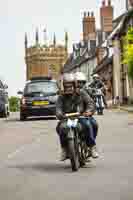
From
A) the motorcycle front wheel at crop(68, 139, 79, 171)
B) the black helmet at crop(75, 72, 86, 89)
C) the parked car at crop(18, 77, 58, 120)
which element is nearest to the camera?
the motorcycle front wheel at crop(68, 139, 79, 171)

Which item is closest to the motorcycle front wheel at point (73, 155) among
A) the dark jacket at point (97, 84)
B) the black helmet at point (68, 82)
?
the black helmet at point (68, 82)

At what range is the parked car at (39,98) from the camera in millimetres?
29859

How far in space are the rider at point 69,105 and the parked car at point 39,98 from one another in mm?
16857

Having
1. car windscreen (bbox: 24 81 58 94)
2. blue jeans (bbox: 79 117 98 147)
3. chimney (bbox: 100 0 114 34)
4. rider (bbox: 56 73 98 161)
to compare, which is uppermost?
chimney (bbox: 100 0 114 34)

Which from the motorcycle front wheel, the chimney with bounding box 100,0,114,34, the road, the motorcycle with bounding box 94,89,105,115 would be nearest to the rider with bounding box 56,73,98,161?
the motorcycle front wheel

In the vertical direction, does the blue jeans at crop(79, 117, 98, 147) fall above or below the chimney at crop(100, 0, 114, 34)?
below

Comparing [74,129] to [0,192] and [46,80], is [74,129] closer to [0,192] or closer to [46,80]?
[0,192]

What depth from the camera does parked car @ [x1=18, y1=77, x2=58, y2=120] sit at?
29859 mm

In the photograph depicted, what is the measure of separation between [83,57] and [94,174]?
345 ft

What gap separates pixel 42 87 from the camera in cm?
3058

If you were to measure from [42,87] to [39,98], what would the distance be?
27.3 inches

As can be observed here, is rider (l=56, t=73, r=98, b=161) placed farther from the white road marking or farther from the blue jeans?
the white road marking

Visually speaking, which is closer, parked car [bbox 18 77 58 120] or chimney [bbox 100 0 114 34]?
parked car [bbox 18 77 58 120]

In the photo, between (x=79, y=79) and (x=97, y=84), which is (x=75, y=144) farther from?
(x=97, y=84)
